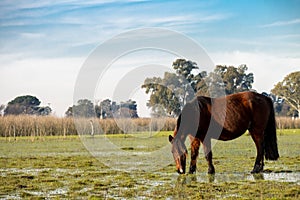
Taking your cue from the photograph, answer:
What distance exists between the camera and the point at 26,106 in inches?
3078

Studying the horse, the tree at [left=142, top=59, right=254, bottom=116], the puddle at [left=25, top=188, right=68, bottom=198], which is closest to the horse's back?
the horse

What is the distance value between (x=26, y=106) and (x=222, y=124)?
70.6 meters

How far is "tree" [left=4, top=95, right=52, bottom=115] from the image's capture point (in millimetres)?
75662

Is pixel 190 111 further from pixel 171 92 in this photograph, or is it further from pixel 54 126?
pixel 54 126

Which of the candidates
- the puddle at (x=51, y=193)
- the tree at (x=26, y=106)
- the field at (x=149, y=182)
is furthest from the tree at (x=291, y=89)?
the puddle at (x=51, y=193)

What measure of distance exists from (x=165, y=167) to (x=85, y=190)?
163 inches

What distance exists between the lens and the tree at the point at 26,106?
75662mm

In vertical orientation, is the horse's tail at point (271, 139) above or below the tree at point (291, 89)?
below

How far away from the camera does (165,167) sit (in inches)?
492

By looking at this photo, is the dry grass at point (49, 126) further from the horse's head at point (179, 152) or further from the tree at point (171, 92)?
the horse's head at point (179, 152)

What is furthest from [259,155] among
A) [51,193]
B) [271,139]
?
[51,193]

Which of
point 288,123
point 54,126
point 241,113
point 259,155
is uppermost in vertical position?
point 288,123

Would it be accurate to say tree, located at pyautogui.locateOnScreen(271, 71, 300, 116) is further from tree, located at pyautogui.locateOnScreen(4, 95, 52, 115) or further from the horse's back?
the horse's back

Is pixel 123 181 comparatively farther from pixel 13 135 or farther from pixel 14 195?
pixel 13 135
